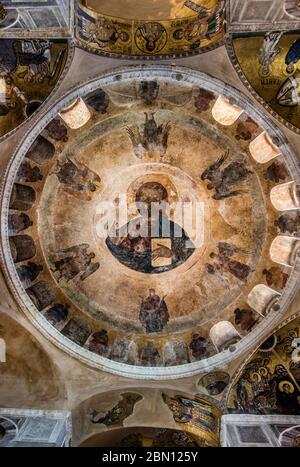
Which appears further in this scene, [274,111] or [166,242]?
[166,242]

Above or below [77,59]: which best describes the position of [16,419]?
below

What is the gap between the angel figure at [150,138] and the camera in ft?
46.4

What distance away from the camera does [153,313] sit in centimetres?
1509

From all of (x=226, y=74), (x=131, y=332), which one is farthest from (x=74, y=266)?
(x=226, y=74)

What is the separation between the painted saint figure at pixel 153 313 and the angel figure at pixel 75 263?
2.10 m

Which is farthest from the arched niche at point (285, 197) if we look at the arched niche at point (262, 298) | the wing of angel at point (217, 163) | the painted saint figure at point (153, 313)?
the painted saint figure at point (153, 313)

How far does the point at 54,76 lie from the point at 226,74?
451 centimetres

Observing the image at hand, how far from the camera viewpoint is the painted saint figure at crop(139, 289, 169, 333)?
14789 mm

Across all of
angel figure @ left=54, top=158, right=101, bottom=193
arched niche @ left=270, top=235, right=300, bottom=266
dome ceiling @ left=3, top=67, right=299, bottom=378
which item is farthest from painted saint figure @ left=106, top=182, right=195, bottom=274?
arched niche @ left=270, top=235, right=300, bottom=266

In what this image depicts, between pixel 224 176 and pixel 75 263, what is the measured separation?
5673mm

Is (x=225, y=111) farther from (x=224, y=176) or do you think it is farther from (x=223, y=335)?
(x=223, y=335)

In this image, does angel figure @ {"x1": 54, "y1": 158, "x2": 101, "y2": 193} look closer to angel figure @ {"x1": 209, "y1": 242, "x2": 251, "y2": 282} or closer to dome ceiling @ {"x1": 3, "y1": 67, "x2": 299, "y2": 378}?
dome ceiling @ {"x1": 3, "y1": 67, "x2": 299, "y2": 378}

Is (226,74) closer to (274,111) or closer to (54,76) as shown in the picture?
(274,111)

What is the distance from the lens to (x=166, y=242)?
15148 mm
